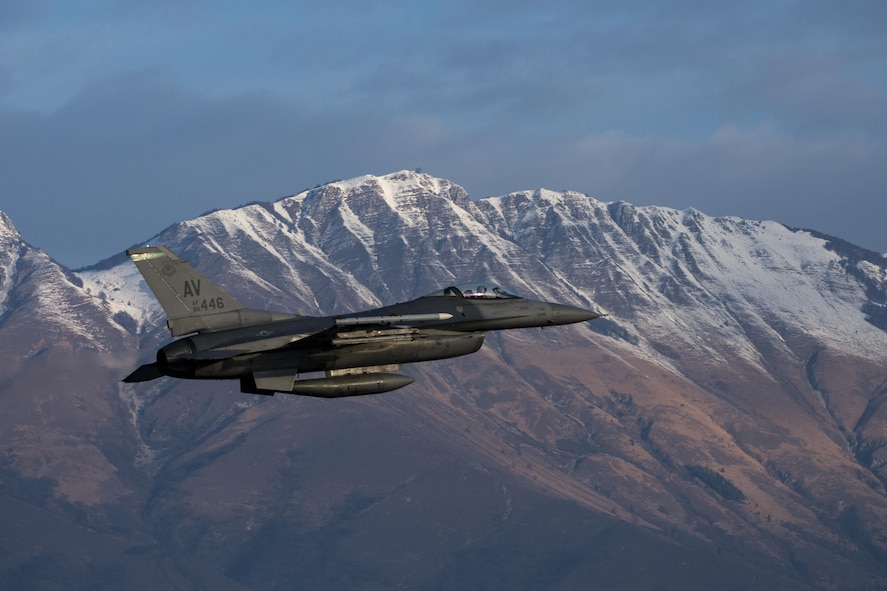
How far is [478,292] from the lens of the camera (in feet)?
251

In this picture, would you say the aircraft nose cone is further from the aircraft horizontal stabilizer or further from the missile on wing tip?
the aircraft horizontal stabilizer

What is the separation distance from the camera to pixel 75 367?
9281 cm

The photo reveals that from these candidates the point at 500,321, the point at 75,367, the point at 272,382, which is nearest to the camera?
the point at 272,382

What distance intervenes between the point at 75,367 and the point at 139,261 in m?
22.5

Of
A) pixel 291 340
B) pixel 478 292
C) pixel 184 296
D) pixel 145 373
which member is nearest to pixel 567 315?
pixel 478 292

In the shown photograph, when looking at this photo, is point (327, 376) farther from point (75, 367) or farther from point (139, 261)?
point (75, 367)

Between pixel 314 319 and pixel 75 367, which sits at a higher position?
pixel 314 319

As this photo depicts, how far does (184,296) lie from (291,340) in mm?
6263

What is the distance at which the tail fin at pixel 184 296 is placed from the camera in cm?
7138

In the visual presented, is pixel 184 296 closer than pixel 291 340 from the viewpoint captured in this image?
No

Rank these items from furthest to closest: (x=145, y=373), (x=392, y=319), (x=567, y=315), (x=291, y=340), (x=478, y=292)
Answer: (x=567, y=315) < (x=478, y=292) < (x=392, y=319) < (x=145, y=373) < (x=291, y=340)

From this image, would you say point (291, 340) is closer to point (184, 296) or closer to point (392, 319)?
point (392, 319)

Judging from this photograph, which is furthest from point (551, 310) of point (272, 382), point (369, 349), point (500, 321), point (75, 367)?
point (75, 367)

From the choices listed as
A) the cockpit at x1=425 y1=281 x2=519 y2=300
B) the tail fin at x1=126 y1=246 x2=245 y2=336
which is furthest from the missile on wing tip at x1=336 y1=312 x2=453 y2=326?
the tail fin at x1=126 y1=246 x2=245 y2=336
